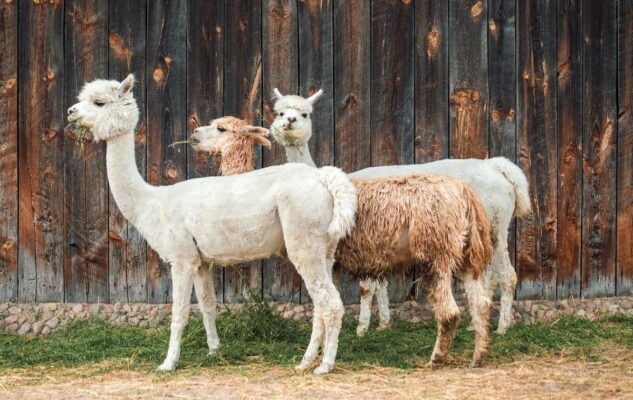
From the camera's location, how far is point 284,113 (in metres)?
7.96

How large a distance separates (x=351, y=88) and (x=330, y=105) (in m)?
0.25

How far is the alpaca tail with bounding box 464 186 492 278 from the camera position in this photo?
660cm

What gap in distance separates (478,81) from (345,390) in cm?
376

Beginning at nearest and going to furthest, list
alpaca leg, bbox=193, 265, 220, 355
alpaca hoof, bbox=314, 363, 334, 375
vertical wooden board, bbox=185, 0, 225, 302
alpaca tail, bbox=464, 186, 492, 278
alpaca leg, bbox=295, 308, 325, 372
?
alpaca hoof, bbox=314, 363, 334, 375, alpaca leg, bbox=295, 308, 325, 372, alpaca tail, bbox=464, 186, 492, 278, alpaca leg, bbox=193, 265, 220, 355, vertical wooden board, bbox=185, 0, 225, 302

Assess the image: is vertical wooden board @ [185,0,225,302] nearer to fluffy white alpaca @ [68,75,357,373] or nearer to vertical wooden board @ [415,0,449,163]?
fluffy white alpaca @ [68,75,357,373]

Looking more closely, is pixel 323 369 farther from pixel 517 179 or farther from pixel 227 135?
pixel 517 179

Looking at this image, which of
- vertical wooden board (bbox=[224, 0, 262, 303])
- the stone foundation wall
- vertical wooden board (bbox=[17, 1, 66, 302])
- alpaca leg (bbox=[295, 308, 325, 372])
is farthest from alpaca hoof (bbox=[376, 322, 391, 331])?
vertical wooden board (bbox=[17, 1, 66, 302])

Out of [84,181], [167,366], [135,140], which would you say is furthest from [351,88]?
[167,366]

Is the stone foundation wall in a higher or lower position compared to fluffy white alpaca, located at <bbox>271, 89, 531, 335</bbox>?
lower

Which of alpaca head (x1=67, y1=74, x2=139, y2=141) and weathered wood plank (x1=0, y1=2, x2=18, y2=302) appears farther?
weathered wood plank (x1=0, y1=2, x2=18, y2=302)

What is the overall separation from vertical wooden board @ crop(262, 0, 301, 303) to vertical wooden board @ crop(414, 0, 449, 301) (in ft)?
3.73

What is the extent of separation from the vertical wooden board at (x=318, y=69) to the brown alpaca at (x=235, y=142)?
3.66ft

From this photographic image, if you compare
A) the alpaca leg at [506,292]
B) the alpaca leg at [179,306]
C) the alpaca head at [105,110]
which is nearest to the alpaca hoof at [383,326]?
the alpaca leg at [506,292]

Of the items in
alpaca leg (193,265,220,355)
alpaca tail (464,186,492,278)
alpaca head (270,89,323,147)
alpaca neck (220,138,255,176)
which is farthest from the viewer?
alpaca head (270,89,323,147)
